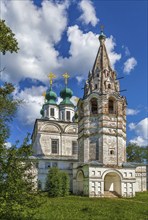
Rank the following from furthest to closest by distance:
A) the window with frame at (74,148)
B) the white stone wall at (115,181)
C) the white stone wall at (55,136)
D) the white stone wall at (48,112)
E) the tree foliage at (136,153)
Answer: the tree foliage at (136,153)
the white stone wall at (48,112)
the window with frame at (74,148)
the white stone wall at (55,136)
the white stone wall at (115,181)

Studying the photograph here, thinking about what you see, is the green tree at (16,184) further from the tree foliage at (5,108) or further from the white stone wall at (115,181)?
the white stone wall at (115,181)

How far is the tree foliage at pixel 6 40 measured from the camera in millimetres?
8500

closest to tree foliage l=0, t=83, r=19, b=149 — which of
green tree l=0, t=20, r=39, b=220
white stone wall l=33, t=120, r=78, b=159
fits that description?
green tree l=0, t=20, r=39, b=220

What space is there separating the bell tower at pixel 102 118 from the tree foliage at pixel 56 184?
2.80 meters

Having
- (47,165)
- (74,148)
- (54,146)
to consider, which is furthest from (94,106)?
(54,146)

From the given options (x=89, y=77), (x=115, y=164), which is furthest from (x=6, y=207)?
(x=89, y=77)

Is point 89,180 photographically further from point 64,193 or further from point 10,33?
point 10,33

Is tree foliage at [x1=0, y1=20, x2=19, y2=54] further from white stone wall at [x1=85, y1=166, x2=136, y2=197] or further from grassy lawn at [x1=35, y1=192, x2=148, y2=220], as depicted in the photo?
white stone wall at [x1=85, y1=166, x2=136, y2=197]

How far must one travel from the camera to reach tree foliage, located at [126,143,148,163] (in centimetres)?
5062

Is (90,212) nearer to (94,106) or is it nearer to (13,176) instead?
(13,176)

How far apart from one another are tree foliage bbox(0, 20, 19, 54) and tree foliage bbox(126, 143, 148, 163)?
4442cm

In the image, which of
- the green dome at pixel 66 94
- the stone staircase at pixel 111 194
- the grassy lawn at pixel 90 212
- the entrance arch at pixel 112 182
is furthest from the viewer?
the green dome at pixel 66 94

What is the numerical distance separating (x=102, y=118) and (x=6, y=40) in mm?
20343

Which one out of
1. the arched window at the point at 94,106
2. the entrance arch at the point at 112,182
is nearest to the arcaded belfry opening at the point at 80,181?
the entrance arch at the point at 112,182
